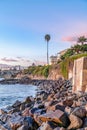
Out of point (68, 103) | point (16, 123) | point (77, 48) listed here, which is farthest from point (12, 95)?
point (77, 48)

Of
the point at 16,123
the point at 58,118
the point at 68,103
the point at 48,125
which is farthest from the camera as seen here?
the point at 68,103

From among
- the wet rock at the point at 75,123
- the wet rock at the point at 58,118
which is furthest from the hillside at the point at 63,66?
the wet rock at the point at 75,123

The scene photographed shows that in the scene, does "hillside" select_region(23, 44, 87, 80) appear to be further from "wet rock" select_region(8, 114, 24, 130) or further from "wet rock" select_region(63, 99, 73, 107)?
"wet rock" select_region(8, 114, 24, 130)

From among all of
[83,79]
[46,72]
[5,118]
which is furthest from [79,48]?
[5,118]

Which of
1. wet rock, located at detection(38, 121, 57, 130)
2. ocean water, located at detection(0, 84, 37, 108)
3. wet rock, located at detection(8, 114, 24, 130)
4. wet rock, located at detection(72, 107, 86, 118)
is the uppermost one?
wet rock, located at detection(72, 107, 86, 118)

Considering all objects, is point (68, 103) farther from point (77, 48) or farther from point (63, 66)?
point (77, 48)

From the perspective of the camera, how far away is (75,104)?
1013 centimetres

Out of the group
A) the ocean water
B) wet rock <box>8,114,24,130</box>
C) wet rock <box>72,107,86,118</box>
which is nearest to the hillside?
the ocean water

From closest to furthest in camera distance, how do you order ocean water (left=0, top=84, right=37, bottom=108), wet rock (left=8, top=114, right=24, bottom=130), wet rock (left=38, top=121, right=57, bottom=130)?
wet rock (left=38, top=121, right=57, bottom=130), wet rock (left=8, top=114, right=24, bottom=130), ocean water (left=0, top=84, right=37, bottom=108)

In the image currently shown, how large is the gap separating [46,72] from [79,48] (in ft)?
33.7

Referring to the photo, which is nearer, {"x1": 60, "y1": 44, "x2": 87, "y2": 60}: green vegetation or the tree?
{"x1": 60, "y1": 44, "x2": 87, "y2": 60}: green vegetation

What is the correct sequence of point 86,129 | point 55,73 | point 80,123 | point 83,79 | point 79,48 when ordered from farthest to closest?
point 79,48
point 55,73
point 83,79
point 80,123
point 86,129

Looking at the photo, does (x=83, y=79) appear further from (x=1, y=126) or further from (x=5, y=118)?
(x=1, y=126)

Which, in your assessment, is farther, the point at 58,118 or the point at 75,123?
the point at 58,118
